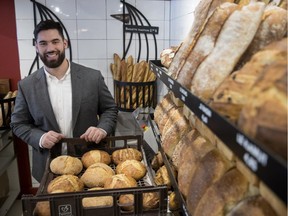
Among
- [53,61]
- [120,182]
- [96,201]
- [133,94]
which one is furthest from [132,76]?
[96,201]

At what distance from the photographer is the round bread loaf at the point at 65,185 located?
1.08 m

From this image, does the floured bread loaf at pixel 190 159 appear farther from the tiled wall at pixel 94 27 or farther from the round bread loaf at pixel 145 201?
the tiled wall at pixel 94 27

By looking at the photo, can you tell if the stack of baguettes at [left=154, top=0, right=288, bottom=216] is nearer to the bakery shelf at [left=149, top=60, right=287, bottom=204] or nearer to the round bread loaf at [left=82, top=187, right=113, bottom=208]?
the bakery shelf at [left=149, top=60, right=287, bottom=204]

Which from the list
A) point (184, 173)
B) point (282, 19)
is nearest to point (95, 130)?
point (184, 173)

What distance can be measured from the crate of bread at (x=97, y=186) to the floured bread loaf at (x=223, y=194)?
0.30 meters

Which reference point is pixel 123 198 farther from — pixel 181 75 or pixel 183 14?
pixel 183 14

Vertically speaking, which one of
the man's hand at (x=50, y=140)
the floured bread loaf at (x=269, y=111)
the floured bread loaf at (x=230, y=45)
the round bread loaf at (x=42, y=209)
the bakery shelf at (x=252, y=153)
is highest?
the floured bread loaf at (x=230, y=45)

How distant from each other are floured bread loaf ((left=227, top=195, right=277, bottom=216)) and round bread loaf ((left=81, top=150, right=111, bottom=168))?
2.75 feet

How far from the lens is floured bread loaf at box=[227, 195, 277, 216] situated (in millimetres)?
542

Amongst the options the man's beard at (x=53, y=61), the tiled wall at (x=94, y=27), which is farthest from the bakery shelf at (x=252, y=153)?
the tiled wall at (x=94, y=27)

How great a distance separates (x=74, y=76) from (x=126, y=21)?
1220mm

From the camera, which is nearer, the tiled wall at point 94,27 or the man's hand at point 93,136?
the man's hand at point 93,136

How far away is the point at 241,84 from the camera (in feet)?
1.70

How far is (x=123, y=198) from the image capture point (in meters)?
1.01
